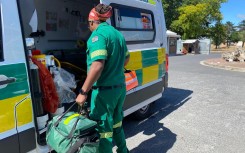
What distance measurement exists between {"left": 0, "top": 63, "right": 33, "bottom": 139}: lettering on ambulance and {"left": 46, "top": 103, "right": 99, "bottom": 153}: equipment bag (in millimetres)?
248

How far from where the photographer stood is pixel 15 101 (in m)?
2.27

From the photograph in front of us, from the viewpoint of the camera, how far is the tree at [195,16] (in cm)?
4119

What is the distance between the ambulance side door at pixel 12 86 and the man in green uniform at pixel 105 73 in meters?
0.53

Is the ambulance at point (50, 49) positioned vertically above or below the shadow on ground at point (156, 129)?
above

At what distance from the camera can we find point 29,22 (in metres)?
2.62

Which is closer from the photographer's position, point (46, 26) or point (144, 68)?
point (144, 68)

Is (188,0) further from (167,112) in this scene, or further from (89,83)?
(89,83)

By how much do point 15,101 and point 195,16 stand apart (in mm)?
42249

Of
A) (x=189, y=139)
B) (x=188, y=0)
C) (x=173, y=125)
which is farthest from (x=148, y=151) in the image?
(x=188, y=0)

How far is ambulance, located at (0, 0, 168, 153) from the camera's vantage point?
88.4 inches

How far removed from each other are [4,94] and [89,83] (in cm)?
75

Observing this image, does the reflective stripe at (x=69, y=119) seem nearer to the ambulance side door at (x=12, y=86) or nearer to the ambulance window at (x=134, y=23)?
the ambulance side door at (x=12, y=86)

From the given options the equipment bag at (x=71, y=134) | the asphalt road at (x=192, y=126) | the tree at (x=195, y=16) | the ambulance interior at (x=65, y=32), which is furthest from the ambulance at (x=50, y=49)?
the tree at (x=195, y=16)

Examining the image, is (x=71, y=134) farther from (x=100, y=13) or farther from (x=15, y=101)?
(x=100, y=13)
